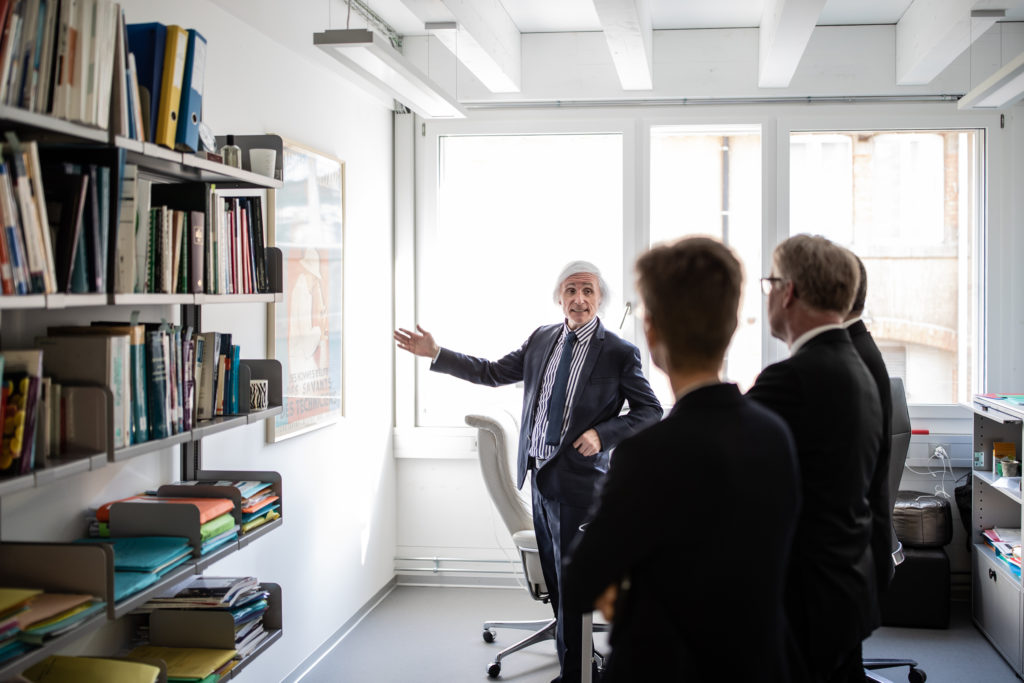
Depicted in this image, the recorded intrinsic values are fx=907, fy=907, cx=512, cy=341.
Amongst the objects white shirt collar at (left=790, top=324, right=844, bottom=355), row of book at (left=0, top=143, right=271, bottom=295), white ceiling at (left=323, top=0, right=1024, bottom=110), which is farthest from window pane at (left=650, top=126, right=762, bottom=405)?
white shirt collar at (left=790, top=324, right=844, bottom=355)

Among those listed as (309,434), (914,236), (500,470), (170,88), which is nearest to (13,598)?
(170,88)

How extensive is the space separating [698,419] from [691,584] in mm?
235

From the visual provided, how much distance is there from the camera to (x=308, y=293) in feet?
11.8

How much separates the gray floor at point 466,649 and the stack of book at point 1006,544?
405 millimetres

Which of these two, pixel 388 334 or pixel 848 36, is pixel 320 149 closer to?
pixel 388 334

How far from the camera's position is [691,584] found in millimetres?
1293

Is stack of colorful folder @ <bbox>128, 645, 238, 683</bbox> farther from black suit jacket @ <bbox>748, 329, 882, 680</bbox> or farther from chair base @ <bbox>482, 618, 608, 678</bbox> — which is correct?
chair base @ <bbox>482, 618, 608, 678</bbox>

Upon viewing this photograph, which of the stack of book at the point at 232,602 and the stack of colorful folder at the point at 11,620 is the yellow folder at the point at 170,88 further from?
the stack of book at the point at 232,602

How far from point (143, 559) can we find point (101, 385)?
405 millimetres

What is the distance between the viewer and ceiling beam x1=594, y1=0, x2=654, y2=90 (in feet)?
10.7

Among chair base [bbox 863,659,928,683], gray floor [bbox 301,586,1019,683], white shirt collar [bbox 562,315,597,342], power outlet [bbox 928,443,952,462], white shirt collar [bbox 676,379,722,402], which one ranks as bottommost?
gray floor [bbox 301,586,1019,683]

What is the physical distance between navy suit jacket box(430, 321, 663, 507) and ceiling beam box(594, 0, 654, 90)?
1.15 m

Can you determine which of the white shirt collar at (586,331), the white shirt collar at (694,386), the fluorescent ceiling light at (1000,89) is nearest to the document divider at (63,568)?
the white shirt collar at (694,386)

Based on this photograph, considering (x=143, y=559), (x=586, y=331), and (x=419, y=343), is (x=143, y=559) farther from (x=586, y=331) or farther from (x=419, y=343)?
(x=586, y=331)
